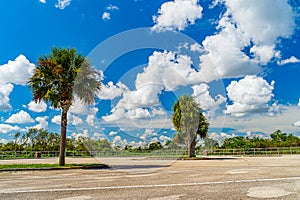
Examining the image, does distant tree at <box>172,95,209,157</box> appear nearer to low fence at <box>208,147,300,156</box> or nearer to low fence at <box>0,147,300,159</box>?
low fence at <box>0,147,300,159</box>

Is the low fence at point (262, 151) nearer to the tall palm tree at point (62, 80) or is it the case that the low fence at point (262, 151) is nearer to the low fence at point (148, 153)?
the low fence at point (148, 153)

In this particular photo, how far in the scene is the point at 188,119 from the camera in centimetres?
3153

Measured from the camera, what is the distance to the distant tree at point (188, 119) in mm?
30623

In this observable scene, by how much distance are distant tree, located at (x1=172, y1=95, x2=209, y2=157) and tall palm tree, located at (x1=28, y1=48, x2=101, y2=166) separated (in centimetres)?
1480

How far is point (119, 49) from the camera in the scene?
2091cm

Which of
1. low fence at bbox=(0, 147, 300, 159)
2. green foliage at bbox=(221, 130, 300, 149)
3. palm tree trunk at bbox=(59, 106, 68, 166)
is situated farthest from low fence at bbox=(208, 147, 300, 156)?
palm tree trunk at bbox=(59, 106, 68, 166)

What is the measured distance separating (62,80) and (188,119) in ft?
57.0

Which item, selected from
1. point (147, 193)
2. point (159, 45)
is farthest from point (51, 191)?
point (159, 45)

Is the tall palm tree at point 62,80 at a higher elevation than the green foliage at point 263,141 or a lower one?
higher

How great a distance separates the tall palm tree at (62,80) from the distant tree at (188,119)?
14801 millimetres

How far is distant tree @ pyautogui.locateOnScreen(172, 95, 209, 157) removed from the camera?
30623mm

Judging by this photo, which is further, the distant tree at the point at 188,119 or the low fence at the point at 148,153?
the low fence at the point at 148,153

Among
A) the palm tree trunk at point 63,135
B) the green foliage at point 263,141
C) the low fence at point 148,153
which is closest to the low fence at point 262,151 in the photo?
the low fence at point 148,153

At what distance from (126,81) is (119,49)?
2.28 meters
